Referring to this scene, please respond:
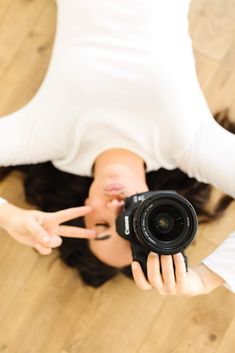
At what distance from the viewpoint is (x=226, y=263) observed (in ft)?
3.11

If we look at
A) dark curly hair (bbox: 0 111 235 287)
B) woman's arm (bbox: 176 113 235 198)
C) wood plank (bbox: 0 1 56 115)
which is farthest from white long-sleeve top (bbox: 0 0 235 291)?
wood plank (bbox: 0 1 56 115)

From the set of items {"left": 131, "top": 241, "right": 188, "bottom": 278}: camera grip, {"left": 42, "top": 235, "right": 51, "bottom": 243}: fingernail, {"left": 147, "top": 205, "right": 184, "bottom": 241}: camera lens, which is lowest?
{"left": 42, "top": 235, "right": 51, "bottom": 243}: fingernail

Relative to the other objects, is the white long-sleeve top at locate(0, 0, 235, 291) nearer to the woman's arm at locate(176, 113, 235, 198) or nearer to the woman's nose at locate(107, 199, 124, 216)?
the woman's arm at locate(176, 113, 235, 198)

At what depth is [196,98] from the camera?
103 cm


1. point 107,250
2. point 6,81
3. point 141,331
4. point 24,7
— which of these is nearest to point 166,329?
point 141,331

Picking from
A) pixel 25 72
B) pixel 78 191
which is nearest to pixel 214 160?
pixel 78 191

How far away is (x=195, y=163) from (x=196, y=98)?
140 millimetres

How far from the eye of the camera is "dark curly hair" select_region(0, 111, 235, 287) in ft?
3.67

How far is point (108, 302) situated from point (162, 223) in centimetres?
47

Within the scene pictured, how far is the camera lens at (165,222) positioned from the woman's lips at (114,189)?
0.11m

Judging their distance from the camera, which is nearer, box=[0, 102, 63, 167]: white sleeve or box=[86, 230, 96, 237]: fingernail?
box=[86, 230, 96, 237]: fingernail

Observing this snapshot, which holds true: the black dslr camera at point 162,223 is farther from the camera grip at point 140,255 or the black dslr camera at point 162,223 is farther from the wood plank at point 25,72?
the wood plank at point 25,72

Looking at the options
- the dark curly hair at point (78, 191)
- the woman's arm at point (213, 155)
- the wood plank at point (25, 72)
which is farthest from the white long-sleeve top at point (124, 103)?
the wood plank at point (25, 72)

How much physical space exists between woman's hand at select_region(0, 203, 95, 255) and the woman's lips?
5 centimetres
